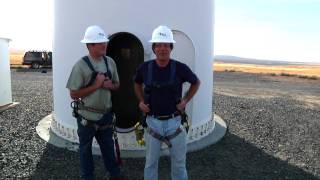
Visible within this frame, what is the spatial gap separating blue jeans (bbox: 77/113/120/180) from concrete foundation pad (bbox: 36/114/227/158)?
151 cm

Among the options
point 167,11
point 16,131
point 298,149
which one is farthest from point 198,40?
point 16,131

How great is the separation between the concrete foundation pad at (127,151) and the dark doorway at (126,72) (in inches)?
23.1

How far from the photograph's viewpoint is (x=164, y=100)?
5.00 m

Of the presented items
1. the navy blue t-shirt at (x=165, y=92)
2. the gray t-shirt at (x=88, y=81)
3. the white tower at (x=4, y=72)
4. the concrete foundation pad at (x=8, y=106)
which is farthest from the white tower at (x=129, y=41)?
the white tower at (x=4, y=72)

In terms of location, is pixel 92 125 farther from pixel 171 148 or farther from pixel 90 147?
pixel 171 148

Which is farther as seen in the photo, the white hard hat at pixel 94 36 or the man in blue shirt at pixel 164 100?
the white hard hat at pixel 94 36

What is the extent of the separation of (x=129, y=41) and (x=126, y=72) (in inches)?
24.3

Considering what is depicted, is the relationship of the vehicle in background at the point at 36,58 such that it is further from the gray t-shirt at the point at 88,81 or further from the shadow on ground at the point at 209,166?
the gray t-shirt at the point at 88,81

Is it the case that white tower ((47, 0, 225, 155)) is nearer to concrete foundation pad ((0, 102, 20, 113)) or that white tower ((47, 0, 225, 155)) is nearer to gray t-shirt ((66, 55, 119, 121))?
gray t-shirt ((66, 55, 119, 121))

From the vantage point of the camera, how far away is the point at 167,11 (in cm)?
748

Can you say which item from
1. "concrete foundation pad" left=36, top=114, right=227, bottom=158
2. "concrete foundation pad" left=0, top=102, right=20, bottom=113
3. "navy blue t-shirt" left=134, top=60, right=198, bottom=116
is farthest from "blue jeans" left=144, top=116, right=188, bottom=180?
"concrete foundation pad" left=0, top=102, right=20, bottom=113

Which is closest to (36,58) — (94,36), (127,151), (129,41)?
(129,41)

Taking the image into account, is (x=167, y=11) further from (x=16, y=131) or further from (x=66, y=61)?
(x=16, y=131)

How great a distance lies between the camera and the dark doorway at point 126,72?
760cm
